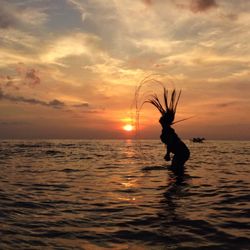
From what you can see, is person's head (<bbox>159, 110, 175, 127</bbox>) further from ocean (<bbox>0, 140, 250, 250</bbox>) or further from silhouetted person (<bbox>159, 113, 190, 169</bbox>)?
ocean (<bbox>0, 140, 250, 250</bbox>)

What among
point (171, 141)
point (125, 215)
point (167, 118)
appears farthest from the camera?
point (171, 141)

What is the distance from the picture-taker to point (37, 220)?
26.9 ft

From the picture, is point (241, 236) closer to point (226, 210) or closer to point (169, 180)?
point (226, 210)

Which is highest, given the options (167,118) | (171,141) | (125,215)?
(167,118)

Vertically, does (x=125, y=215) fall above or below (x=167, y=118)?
below

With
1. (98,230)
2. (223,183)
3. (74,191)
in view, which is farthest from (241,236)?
(223,183)

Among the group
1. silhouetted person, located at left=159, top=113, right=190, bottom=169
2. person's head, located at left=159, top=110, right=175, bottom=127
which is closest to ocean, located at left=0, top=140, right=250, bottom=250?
silhouetted person, located at left=159, top=113, right=190, bottom=169

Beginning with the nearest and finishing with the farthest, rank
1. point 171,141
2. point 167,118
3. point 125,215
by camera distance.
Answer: point 125,215 → point 167,118 → point 171,141

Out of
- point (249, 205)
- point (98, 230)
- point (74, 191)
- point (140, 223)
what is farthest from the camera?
point (74, 191)

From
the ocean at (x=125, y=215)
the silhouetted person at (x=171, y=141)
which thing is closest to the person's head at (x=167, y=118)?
the silhouetted person at (x=171, y=141)

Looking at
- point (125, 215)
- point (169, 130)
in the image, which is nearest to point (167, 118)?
point (169, 130)

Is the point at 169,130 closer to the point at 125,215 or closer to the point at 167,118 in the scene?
the point at 167,118

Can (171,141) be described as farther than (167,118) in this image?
Yes

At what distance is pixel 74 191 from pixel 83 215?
13.3ft
